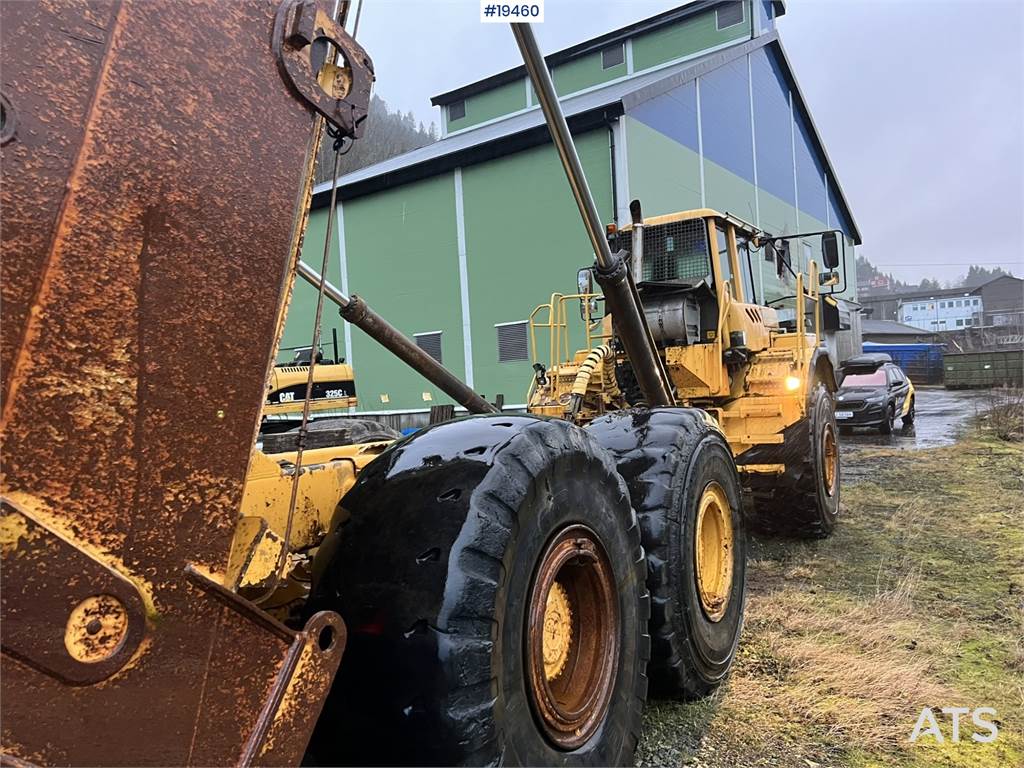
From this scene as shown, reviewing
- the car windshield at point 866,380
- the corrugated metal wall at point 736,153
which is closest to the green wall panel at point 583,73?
the corrugated metal wall at point 736,153

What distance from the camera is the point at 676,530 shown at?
2.88 meters

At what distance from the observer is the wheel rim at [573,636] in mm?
1778

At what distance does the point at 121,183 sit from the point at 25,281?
0.65 feet

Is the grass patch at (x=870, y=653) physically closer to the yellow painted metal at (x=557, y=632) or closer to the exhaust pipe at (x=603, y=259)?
the yellow painted metal at (x=557, y=632)

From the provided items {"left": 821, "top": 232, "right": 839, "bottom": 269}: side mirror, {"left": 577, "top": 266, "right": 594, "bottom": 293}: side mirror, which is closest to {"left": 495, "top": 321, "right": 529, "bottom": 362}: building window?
{"left": 577, "top": 266, "right": 594, "bottom": 293}: side mirror

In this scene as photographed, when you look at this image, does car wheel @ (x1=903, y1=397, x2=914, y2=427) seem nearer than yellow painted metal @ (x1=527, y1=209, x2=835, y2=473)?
No

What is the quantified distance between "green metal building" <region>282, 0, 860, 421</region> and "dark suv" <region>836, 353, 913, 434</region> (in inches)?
121

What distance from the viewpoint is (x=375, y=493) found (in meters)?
1.72

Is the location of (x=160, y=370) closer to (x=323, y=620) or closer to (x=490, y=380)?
(x=323, y=620)

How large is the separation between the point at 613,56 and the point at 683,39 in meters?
2.56

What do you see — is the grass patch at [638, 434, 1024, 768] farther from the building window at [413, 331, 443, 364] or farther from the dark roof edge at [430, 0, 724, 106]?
the dark roof edge at [430, 0, 724, 106]

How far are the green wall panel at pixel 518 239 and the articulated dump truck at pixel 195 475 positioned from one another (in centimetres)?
1218

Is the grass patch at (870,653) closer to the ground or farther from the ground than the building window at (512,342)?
closer to the ground

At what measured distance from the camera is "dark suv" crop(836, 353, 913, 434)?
557 inches
